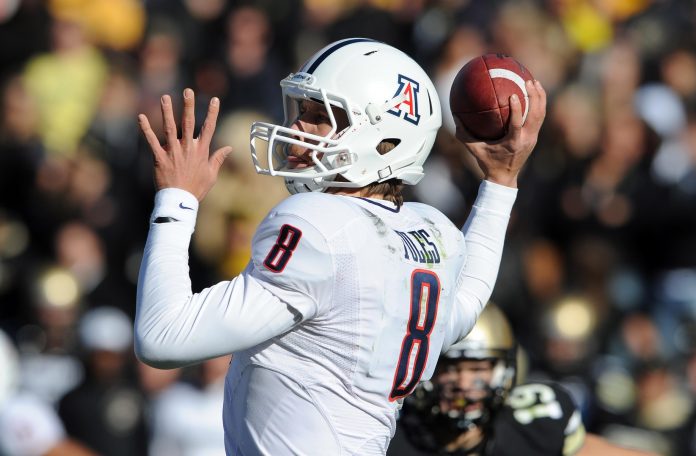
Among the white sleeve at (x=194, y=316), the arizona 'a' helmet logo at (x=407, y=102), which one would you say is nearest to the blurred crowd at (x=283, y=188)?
the arizona 'a' helmet logo at (x=407, y=102)

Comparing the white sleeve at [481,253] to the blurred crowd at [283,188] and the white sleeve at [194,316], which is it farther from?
the blurred crowd at [283,188]

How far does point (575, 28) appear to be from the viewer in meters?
9.62

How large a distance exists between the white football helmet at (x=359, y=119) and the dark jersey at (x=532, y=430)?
3.83 ft

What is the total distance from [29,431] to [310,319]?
12.5 ft

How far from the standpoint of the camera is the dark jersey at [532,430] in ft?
13.4

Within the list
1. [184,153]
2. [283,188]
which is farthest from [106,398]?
[184,153]

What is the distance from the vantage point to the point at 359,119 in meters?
3.10

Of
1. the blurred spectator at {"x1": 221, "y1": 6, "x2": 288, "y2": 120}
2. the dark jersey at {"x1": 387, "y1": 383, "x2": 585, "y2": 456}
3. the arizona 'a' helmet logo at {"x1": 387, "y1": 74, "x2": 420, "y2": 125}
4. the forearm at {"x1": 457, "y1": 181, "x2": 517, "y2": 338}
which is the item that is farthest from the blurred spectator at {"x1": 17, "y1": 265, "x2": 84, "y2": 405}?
the arizona 'a' helmet logo at {"x1": 387, "y1": 74, "x2": 420, "y2": 125}

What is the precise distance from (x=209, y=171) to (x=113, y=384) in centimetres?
423

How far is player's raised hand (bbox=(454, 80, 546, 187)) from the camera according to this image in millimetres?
3459

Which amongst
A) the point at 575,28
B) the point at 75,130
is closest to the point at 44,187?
the point at 75,130

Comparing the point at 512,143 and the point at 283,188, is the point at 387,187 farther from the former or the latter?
the point at 283,188

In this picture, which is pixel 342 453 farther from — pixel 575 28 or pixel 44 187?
pixel 575 28

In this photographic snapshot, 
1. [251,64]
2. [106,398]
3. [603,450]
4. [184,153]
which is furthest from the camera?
[251,64]
